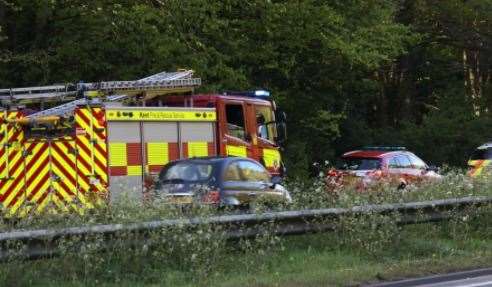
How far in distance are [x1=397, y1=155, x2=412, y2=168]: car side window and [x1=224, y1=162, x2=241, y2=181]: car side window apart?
9277 mm

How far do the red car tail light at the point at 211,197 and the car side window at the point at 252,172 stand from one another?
1.02 metres

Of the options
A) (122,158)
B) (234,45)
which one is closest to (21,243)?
(122,158)

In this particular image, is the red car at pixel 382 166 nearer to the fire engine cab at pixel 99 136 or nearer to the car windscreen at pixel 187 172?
the fire engine cab at pixel 99 136

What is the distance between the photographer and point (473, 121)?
36.1m

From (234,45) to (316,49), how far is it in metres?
3.64

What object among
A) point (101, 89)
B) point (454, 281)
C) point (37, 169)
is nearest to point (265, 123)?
point (101, 89)

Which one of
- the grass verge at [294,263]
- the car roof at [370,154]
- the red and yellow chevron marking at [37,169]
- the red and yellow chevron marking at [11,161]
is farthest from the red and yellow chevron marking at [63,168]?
the car roof at [370,154]

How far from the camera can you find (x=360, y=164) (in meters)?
20.8

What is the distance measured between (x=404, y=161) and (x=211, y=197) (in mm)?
10977

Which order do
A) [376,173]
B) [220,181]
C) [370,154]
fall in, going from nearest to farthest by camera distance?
[220,181]
[376,173]
[370,154]

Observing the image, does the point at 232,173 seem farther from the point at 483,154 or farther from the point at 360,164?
the point at 483,154

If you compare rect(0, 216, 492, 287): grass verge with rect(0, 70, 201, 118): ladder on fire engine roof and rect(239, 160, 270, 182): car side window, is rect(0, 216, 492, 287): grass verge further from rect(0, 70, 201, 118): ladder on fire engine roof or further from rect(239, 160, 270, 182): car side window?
rect(0, 70, 201, 118): ladder on fire engine roof

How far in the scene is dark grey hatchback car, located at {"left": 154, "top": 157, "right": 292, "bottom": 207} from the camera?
12.8 meters

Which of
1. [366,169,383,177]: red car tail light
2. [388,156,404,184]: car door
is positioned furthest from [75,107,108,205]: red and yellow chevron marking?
[388,156,404,184]: car door
